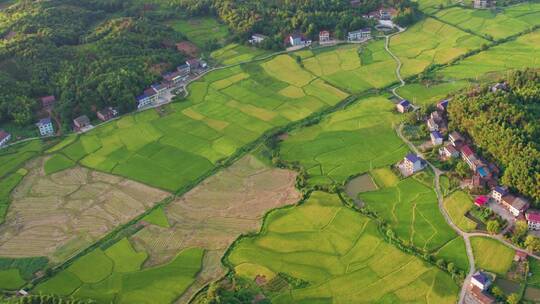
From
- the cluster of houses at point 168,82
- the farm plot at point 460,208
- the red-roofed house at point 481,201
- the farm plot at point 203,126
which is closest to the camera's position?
the farm plot at point 460,208

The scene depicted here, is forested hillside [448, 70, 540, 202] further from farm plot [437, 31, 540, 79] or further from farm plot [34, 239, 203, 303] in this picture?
farm plot [34, 239, 203, 303]

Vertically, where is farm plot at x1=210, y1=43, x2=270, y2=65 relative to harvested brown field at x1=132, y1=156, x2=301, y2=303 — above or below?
above

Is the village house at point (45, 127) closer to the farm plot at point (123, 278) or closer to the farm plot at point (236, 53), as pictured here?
the farm plot at point (123, 278)

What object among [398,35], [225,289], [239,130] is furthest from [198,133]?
[398,35]

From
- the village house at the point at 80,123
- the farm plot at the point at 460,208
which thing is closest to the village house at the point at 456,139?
the farm plot at the point at 460,208

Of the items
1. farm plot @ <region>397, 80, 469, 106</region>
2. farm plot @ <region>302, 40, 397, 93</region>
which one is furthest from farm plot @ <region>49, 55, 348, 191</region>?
farm plot @ <region>397, 80, 469, 106</region>
